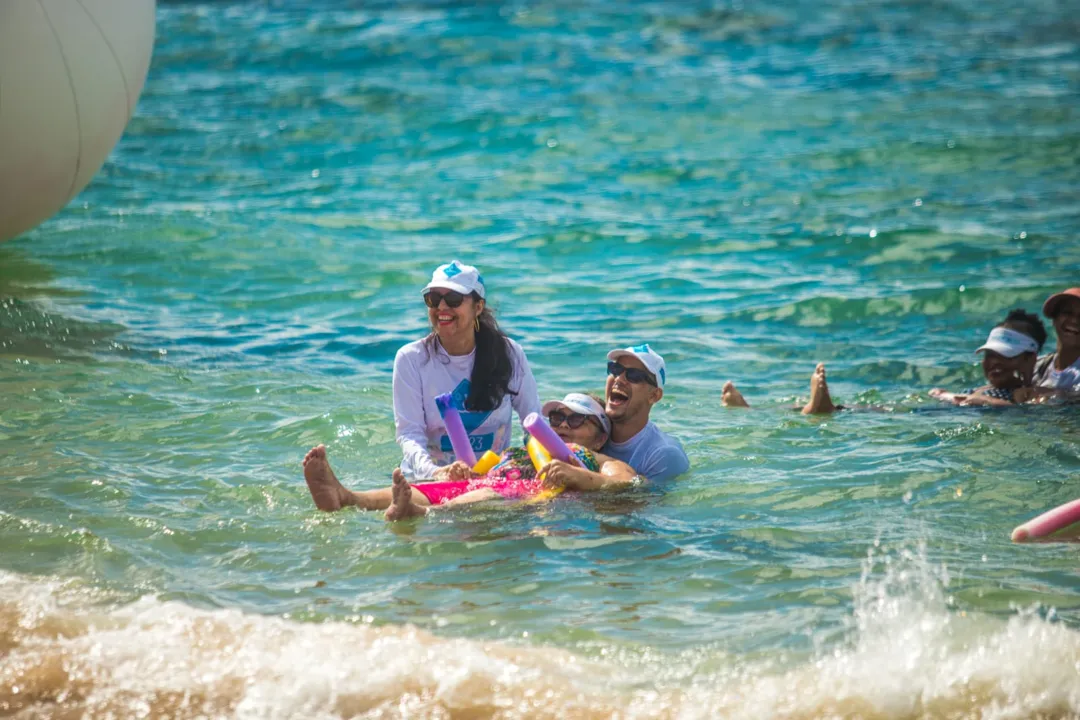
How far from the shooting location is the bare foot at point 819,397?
30.2 ft

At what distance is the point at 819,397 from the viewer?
9258 millimetres

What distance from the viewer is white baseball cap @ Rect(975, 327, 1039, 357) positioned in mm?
9508

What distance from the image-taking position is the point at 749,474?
8078 mm

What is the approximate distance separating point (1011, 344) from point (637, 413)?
3616mm

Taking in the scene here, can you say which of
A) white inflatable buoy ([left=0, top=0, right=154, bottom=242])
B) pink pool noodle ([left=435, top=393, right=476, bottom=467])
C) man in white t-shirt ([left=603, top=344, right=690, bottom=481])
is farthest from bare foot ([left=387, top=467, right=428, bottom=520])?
white inflatable buoy ([left=0, top=0, right=154, bottom=242])

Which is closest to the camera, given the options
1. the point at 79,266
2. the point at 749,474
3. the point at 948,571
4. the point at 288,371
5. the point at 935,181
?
the point at 948,571

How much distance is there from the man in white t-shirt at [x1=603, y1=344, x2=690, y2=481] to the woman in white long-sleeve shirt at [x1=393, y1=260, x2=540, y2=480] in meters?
0.50

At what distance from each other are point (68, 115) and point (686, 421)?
503cm

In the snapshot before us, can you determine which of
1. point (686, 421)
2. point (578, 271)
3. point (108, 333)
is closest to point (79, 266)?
point (108, 333)

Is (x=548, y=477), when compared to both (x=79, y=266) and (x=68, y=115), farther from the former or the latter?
(x=79, y=266)

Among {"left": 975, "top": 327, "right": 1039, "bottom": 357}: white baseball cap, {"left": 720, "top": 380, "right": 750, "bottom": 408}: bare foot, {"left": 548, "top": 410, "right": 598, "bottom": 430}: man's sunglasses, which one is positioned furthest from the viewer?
{"left": 720, "top": 380, "right": 750, "bottom": 408}: bare foot

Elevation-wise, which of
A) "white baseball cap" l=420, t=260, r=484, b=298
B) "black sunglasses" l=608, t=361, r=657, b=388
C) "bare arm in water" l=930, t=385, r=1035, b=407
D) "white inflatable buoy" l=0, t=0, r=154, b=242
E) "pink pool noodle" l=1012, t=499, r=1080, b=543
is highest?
"white inflatable buoy" l=0, t=0, r=154, b=242

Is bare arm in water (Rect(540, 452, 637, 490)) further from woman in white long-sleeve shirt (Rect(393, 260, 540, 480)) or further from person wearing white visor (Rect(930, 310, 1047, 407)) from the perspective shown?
person wearing white visor (Rect(930, 310, 1047, 407))

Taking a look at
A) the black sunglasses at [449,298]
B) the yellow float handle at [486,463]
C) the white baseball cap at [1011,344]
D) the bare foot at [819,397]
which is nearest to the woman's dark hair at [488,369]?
the black sunglasses at [449,298]
